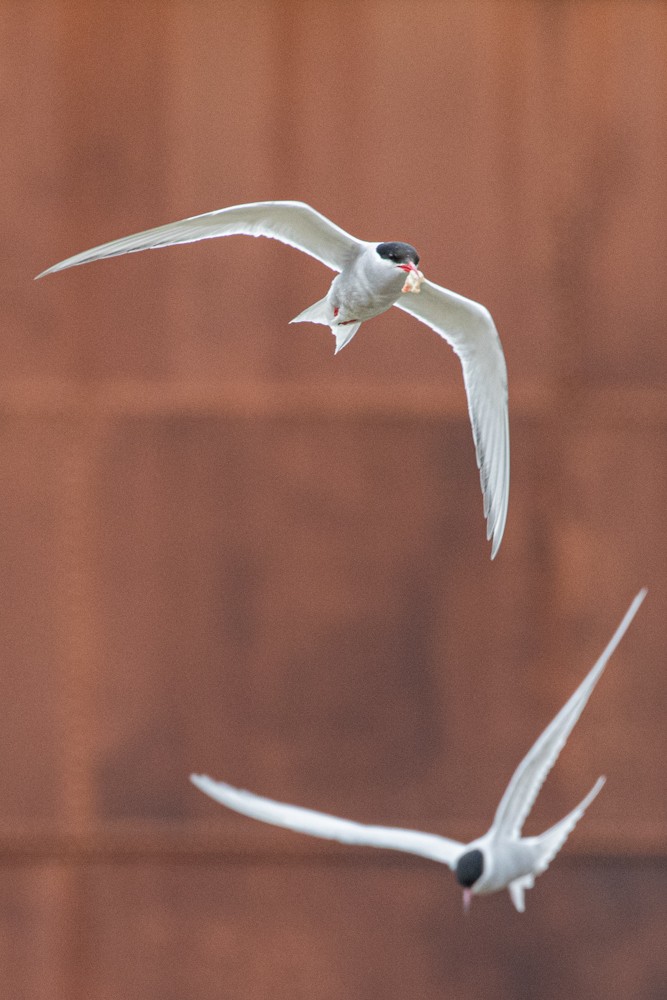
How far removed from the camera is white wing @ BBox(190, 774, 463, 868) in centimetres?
454

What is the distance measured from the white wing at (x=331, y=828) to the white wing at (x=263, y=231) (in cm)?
155

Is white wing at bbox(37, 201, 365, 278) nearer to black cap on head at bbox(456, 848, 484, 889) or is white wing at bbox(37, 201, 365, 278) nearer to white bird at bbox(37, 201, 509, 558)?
white bird at bbox(37, 201, 509, 558)

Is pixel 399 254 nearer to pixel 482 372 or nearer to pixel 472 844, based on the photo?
pixel 482 372

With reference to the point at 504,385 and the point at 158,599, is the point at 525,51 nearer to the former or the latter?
the point at 504,385

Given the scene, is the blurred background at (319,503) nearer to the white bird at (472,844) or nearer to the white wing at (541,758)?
the white bird at (472,844)

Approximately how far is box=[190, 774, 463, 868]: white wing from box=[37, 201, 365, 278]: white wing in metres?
1.55

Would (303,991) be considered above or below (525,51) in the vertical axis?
below

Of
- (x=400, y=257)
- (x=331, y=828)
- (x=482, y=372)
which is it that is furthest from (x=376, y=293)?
(x=331, y=828)

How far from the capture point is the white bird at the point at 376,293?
163 inches

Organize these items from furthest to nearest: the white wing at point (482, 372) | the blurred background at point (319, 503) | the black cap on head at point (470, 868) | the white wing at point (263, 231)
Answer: the blurred background at point (319, 503)
the white wing at point (482, 372)
the black cap on head at point (470, 868)
the white wing at point (263, 231)

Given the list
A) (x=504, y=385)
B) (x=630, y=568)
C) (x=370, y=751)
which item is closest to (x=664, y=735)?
(x=630, y=568)

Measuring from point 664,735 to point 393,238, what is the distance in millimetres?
1974

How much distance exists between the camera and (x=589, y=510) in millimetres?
5555

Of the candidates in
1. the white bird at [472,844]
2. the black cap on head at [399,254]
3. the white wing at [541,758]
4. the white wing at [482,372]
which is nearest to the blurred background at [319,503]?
the white wing at [482,372]
